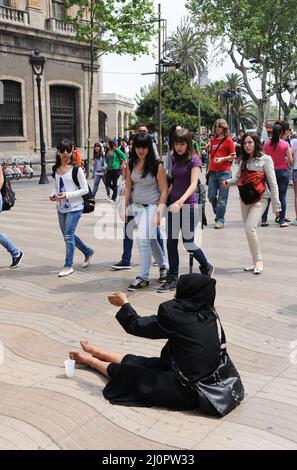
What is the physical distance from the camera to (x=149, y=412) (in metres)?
3.56

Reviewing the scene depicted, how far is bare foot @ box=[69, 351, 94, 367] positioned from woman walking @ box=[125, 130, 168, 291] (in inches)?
81.9

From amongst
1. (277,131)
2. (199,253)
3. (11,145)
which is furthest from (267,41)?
(199,253)

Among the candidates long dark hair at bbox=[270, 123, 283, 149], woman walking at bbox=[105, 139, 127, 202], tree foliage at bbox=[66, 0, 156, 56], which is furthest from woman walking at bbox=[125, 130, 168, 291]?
tree foliage at bbox=[66, 0, 156, 56]

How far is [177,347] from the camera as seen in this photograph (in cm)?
345

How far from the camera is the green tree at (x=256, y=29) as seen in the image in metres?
29.7

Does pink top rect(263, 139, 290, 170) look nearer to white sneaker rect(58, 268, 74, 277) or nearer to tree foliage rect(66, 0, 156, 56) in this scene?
white sneaker rect(58, 268, 74, 277)

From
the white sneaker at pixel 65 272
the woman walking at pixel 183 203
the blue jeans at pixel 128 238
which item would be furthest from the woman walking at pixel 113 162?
the woman walking at pixel 183 203

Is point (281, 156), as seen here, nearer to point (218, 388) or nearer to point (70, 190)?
point (70, 190)

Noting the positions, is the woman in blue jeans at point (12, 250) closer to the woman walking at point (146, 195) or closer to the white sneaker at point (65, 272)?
the white sneaker at point (65, 272)

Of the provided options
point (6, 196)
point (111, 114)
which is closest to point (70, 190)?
point (6, 196)

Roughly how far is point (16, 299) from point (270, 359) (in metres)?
2.99

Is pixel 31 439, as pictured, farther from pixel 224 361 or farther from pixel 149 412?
pixel 224 361

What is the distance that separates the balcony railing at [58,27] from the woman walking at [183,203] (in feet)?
84.3

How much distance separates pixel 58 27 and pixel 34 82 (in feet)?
12.5
